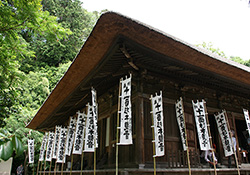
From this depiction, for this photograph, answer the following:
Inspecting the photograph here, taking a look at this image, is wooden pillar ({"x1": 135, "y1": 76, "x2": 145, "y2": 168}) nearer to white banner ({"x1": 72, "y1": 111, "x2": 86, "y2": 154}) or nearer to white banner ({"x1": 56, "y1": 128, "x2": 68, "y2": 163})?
white banner ({"x1": 72, "y1": 111, "x2": 86, "y2": 154})

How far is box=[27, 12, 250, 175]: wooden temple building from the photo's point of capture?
526cm

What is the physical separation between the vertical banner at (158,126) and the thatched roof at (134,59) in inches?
53.5

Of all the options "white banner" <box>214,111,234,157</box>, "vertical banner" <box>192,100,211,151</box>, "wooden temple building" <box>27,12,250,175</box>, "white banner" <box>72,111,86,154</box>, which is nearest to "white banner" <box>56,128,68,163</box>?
"wooden temple building" <box>27,12,250,175</box>

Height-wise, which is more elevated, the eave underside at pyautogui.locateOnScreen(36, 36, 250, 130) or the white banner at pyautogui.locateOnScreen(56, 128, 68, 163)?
the eave underside at pyautogui.locateOnScreen(36, 36, 250, 130)

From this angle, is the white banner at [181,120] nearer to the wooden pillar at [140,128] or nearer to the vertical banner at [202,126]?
the vertical banner at [202,126]

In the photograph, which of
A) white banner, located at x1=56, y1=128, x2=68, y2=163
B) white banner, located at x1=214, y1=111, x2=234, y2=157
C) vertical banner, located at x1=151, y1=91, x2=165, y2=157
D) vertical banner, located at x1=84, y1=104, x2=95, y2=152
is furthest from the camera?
white banner, located at x1=56, y1=128, x2=68, y2=163

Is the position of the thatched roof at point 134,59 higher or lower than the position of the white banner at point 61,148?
higher

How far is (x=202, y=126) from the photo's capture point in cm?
679

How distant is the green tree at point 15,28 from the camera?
513 cm

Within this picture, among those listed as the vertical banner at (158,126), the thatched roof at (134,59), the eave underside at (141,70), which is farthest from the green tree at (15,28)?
the vertical banner at (158,126)

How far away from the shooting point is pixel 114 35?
5.07 meters

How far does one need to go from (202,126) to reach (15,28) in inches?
250

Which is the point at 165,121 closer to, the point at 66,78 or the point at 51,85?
the point at 66,78

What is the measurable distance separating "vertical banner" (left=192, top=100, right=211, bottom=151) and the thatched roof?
3.89 ft
